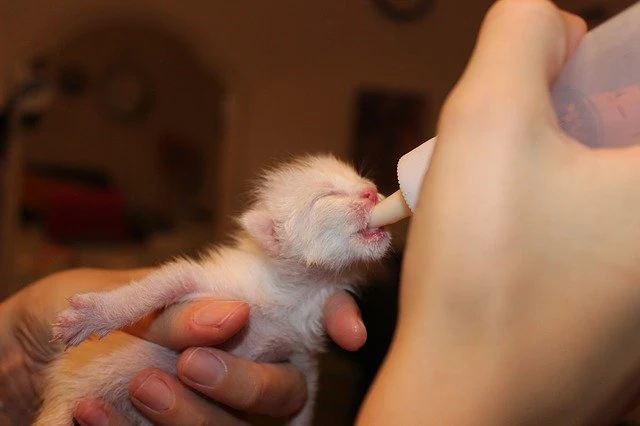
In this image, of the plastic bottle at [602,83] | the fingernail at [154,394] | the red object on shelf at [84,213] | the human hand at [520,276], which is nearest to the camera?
the human hand at [520,276]

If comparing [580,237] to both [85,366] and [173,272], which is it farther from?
[85,366]

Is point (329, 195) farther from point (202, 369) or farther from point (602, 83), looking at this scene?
point (602, 83)

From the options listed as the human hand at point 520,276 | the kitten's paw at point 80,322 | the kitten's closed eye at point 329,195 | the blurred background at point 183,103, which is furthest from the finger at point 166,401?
the blurred background at point 183,103

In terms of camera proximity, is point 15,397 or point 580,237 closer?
point 580,237

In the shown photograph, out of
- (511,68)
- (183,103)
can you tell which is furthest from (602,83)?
(183,103)

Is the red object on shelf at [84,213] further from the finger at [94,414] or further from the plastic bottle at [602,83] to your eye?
the plastic bottle at [602,83]

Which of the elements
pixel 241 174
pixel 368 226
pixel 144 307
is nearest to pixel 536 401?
pixel 368 226

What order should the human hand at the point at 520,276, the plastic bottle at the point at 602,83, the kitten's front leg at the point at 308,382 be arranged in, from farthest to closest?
the kitten's front leg at the point at 308,382 < the plastic bottle at the point at 602,83 < the human hand at the point at 520,276

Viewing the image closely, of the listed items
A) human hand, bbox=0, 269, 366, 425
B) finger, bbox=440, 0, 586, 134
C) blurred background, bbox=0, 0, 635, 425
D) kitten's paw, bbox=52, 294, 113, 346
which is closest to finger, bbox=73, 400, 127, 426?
human hand, bbox=0, 269, 366, 425
